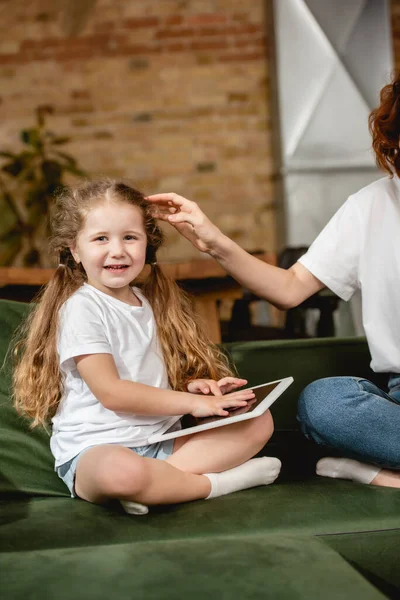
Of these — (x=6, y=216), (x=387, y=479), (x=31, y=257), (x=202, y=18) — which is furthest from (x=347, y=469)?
(x=202, y=18)

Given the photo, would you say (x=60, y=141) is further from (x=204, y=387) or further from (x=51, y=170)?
(x=204, y=387)

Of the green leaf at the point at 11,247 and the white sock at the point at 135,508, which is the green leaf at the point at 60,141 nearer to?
the green leaf at the point at 11,247

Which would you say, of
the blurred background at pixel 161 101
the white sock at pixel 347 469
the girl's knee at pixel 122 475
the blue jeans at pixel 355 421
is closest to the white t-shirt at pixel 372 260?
the blue jeans at pixel 355 421

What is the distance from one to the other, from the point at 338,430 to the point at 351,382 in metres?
0.11

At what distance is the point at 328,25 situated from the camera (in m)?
4.30

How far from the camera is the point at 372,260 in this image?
1.75m

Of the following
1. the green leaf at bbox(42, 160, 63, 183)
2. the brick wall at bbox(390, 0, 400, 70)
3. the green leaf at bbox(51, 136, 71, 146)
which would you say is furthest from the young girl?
the brick wall at bbox(390, 0, 400, 70)

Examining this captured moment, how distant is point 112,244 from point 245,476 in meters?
0.55

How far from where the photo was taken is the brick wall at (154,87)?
4621 mm

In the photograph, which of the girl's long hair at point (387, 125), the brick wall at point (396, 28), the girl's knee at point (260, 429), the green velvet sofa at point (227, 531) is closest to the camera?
the green velvet sofa at point (227, 531)

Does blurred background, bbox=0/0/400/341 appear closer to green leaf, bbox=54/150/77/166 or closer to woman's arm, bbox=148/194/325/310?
green leaf, bbox=54/150/77/166

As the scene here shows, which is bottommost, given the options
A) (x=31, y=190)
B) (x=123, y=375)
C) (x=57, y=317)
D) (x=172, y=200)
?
(x=123, y=375)

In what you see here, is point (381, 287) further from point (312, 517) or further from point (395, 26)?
point (395, 26)

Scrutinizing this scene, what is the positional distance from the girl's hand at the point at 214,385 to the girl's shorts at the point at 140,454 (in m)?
0.11
